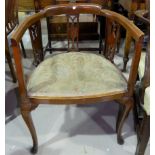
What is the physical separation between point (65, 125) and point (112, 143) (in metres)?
0.33

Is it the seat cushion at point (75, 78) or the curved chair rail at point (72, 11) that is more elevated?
the curved chair rail at point (72, 11)

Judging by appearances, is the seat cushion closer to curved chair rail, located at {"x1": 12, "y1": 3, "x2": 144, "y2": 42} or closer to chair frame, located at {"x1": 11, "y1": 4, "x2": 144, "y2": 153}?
chair frame, located at {"x1": 11, "y1": 4, "x2": 144, "y2": 153}

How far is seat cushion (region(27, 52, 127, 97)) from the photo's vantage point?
1.15 m

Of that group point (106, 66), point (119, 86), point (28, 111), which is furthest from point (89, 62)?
point (28, 111)

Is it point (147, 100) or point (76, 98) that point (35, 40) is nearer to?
point (76, 98)

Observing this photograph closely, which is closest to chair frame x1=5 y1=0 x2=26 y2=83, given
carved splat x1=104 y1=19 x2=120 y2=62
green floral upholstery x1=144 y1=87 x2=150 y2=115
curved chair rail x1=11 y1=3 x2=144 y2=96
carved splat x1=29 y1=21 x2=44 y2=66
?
carved splat x1=29 y1=21 x2=44 y2=66

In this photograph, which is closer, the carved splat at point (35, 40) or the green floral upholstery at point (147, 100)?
the green floral upholstery at point (147, 100)

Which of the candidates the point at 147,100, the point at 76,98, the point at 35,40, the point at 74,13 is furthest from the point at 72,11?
the point at 147,100

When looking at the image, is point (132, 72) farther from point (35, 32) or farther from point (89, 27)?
point (89, 27)

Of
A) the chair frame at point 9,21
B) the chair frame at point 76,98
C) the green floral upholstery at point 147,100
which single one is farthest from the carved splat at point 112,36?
the chair frame at point 9,21

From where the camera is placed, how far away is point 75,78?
122 centimetres

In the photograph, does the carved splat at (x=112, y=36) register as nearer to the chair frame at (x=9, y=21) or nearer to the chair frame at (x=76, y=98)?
the chair frame at (x=76, y=98)

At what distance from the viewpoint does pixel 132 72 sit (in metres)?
1.13

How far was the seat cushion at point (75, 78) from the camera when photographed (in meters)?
1.15
